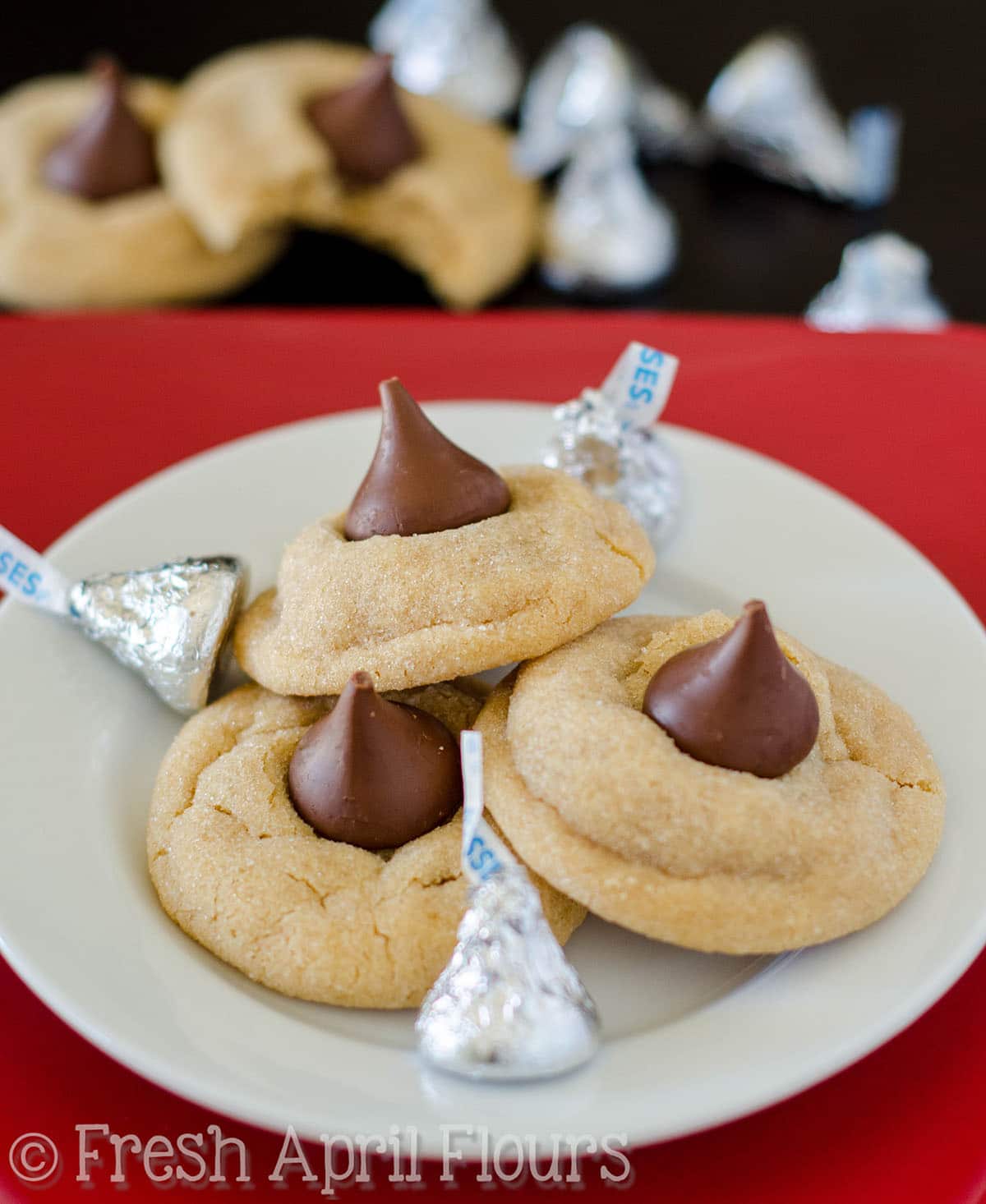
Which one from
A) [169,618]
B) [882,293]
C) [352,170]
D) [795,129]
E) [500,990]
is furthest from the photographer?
[795,129]

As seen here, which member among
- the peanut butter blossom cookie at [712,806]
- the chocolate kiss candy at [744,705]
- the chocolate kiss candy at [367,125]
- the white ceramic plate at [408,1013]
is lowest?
the white ceramic plate at [408,1013]

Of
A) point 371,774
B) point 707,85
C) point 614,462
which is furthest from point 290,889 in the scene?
point 707,85

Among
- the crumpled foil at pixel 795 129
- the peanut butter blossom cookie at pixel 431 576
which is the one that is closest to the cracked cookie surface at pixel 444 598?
the peanut butter blossom cookie at pixel 431 576

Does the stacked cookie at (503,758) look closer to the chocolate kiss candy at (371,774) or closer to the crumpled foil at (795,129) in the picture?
the chocolate kiss candy at (371,774)

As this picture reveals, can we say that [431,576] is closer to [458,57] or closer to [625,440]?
[625,440]

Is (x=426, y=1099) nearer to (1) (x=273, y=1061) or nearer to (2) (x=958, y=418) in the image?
(1) (x=273, y=1061)

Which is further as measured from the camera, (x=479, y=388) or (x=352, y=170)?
(x=352, y=170)

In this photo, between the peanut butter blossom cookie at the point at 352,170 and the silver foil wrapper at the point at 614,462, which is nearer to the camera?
the silver foil wrapper at the point at 614,462

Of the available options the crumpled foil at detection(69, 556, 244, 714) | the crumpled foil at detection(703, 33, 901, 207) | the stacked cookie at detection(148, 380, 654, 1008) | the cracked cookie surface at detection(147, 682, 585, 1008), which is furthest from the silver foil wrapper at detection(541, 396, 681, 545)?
the crumpled foil at detection(703, 33, 901, 207)
